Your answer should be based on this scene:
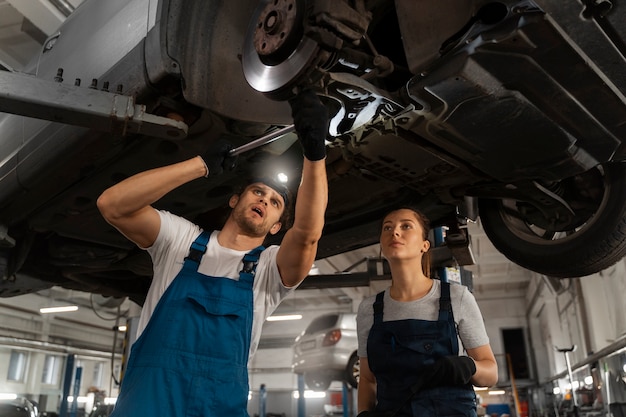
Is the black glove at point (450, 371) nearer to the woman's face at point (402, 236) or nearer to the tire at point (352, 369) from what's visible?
the woman's face at point (402, 236)

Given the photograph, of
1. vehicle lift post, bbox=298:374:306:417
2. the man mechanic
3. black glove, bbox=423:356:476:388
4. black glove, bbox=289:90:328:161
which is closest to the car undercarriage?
black glove, bbox=289:90:328:161

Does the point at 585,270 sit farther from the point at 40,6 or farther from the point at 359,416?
the point at 40,6

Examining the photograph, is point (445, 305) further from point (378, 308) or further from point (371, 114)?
point (371, 114)

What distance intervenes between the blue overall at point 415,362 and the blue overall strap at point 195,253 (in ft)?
2.03

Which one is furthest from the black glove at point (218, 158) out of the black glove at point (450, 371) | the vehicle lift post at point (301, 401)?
the vehicle lift post at point (301, 401)

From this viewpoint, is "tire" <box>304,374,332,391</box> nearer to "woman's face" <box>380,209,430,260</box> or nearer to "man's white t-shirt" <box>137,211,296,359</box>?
"woman's face" <box>380,209,430,260</box>

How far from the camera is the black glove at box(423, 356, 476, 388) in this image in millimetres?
1378

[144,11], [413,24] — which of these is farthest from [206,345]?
[144,11]

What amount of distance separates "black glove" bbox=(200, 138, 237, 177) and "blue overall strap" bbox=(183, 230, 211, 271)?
0.66 feet

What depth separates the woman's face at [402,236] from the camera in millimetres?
1661

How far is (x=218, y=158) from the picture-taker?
5.01ft

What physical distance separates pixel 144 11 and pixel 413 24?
103cm

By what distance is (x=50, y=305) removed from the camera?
12383 millimetres

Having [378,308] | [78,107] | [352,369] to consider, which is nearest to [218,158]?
[78,107]
